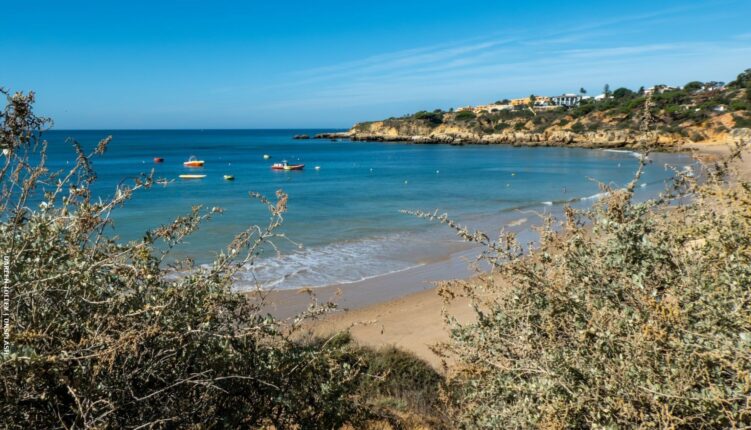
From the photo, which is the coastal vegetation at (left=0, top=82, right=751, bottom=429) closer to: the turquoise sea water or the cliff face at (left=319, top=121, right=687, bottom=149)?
the turquoise sea water

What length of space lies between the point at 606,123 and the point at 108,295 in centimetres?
9544

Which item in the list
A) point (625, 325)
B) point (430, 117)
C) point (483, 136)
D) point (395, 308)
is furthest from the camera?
point (430, 117)

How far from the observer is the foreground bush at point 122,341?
2463mm

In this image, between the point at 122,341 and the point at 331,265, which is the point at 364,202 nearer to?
the point at 331,265

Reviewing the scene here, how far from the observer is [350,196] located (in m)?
36.2

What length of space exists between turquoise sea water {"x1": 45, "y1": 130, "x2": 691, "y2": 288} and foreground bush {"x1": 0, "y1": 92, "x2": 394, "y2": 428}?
3.94 feet

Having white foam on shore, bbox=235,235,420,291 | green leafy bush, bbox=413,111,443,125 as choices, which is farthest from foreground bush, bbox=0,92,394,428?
green leafy bush, bbox=413,111,443,125

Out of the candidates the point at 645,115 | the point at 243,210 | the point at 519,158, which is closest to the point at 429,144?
the point at 519,158

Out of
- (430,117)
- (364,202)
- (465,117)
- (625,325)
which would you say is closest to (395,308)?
(625,325)

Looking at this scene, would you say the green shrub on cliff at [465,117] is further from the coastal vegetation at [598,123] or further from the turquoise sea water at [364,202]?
the turquoise sea water at [364,202]

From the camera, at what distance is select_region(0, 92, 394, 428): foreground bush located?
2463 millimetres

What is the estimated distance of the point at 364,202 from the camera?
33.2 metres

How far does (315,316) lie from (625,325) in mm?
1850

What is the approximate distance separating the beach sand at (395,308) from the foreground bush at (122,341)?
6348 mm
